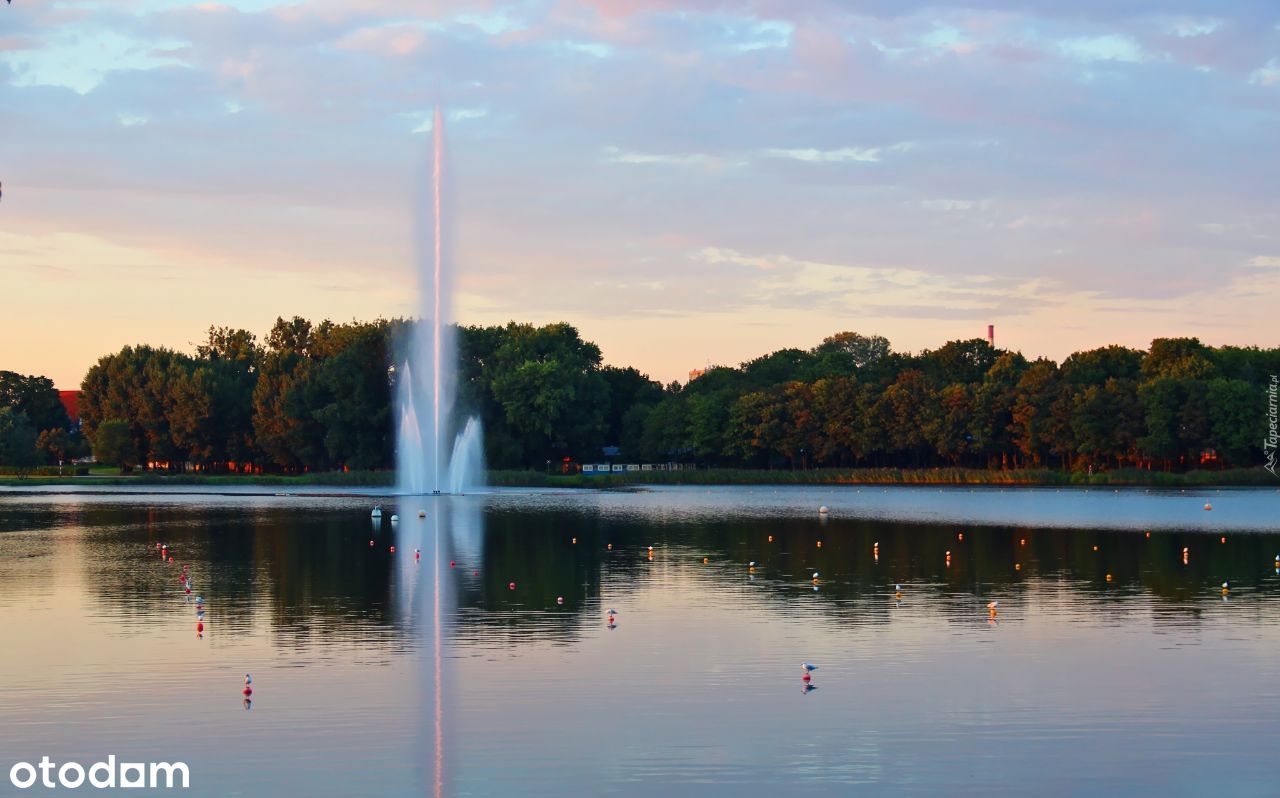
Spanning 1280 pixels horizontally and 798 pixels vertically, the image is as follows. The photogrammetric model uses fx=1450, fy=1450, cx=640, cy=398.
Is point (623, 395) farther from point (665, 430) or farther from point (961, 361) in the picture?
point (961, 361)

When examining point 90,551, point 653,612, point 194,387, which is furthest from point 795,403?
point 653,612

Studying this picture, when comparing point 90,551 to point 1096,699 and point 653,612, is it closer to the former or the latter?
point 653,612

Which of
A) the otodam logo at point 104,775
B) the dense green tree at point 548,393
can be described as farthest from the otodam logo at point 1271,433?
the otodam logo at point 104,775

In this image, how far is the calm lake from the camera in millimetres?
19406

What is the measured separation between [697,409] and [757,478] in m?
19.4

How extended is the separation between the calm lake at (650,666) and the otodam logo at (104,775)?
1.12 ft

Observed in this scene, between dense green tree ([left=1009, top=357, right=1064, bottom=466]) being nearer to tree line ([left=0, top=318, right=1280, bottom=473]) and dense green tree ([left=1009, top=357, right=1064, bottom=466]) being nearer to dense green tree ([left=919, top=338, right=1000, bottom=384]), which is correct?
tree line ([left=0, top=318, right=1280, bottom=473])

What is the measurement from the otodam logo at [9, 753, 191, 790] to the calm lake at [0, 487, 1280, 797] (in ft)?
1.12

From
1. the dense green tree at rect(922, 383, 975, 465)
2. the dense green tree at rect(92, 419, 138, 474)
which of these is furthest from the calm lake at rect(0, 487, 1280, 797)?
the dense green tree at rect(92, 419, 138, 474)

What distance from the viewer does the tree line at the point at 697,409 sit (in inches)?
5384

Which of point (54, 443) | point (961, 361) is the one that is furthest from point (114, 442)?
point (961, 361)

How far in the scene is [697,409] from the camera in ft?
540

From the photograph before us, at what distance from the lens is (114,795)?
1828 cm

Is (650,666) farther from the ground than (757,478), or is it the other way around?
(757,478)
